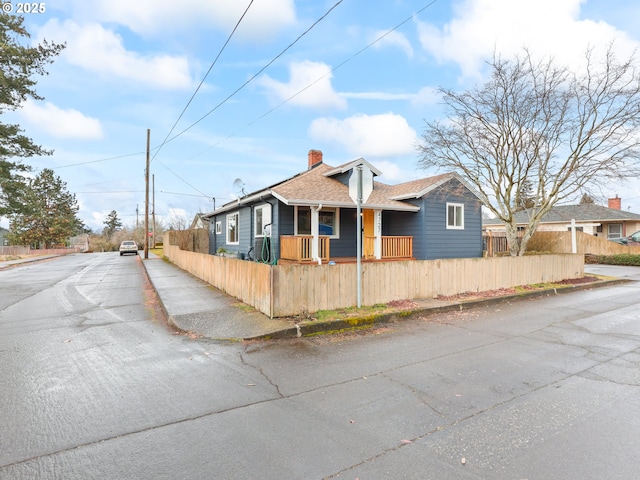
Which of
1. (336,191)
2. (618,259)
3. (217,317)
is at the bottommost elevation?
(217,317)

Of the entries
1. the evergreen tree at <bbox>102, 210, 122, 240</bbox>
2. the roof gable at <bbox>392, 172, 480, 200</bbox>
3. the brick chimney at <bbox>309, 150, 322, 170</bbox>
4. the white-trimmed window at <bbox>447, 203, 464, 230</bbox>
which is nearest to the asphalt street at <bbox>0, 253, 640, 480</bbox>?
the roof gable at <bbox>392, 172, 480, 200</bbox>

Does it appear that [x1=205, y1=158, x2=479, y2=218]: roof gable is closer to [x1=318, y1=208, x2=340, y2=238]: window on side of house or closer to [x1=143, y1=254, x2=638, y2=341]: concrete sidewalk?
[x1=318, y1=208, x2=340, y2=238]: window on side of house

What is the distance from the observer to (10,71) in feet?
59.1

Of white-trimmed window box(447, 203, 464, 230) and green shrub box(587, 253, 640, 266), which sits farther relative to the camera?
green shrub box(587, 253, 640, 266)

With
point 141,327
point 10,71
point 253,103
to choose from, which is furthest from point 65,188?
point 141,327

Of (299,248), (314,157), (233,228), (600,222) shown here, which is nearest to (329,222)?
(299,248)

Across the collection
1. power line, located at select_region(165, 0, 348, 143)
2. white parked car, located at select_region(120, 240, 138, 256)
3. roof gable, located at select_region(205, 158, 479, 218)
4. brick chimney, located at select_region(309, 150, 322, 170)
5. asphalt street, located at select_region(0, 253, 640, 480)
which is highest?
power line, located at select_region(165, 0, 348, 143)

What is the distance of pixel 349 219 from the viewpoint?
15.3 m

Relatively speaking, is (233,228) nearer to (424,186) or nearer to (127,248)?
(424,186)

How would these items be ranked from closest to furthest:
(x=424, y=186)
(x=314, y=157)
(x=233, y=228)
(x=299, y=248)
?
(x=299, y=248)
(x=424, y=186)
(x=233, y=228)
(x=314, y=157)

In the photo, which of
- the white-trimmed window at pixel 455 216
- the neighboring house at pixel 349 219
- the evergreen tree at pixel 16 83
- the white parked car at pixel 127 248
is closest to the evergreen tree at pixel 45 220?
the white parked car at pixel 127 248

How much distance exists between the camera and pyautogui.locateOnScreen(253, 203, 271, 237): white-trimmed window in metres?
14.6

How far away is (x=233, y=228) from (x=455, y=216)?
1170cm

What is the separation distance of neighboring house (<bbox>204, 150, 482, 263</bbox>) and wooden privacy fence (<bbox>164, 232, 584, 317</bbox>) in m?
3.23
